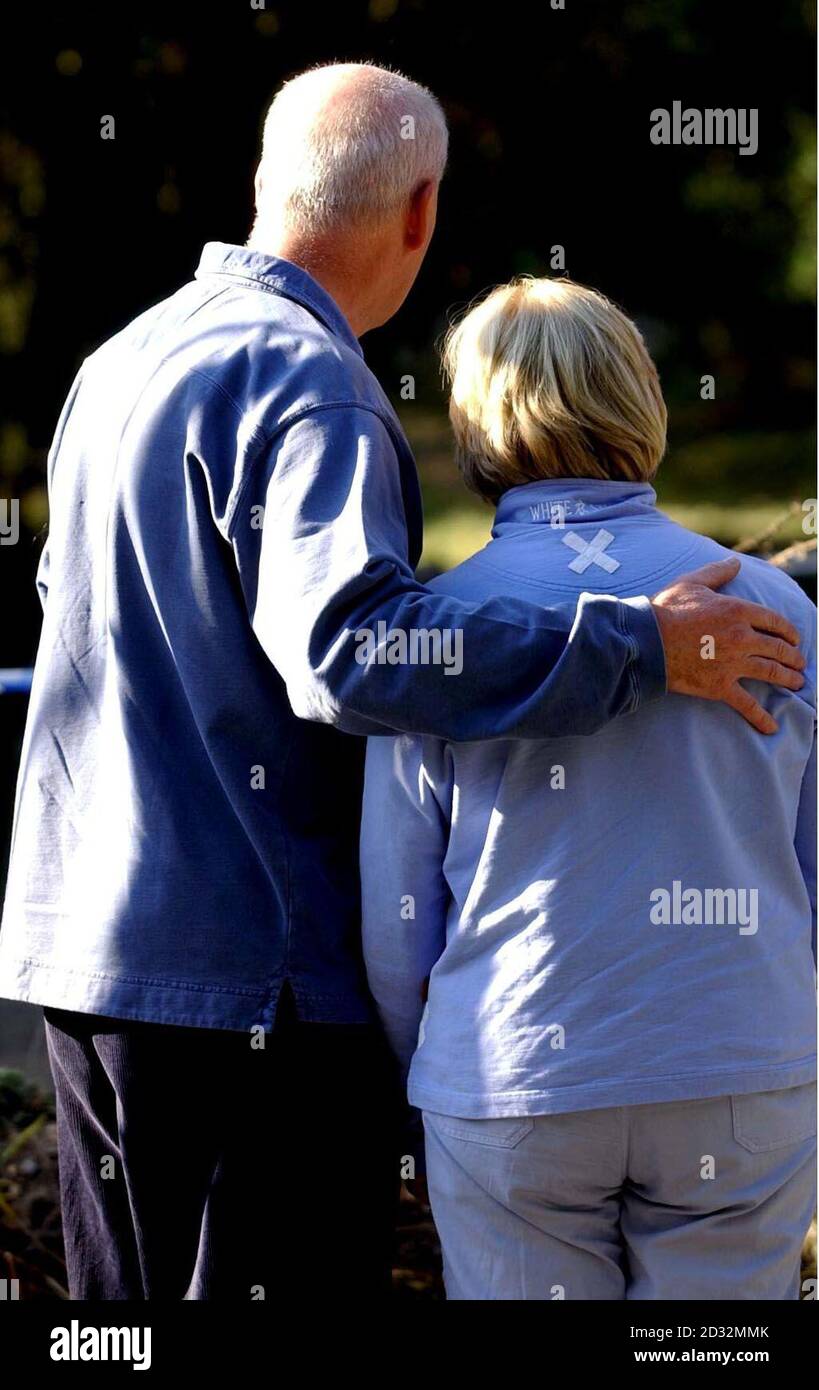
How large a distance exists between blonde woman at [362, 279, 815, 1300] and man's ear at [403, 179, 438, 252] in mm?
227

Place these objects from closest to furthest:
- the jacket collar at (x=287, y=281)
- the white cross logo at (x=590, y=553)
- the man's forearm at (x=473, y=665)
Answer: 1. the man's forearm at (x=473, y=665)
2. the white cross logo at (x=590, y=553)
3. the jacket collar at (x=287, y=281)

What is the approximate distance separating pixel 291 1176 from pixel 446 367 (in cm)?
96

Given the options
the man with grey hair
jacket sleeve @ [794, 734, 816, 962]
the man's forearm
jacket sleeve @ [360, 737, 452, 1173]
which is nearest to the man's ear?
the man with grey hair

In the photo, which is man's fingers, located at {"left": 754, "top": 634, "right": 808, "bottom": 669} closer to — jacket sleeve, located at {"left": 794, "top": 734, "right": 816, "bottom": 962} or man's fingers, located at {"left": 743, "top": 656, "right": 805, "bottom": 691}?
man's fingers, located at {"left": 743, "top": 656, "right": 805, "bottom": 691}

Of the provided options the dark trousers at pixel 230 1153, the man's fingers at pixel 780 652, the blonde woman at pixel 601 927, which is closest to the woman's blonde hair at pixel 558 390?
→ the blonde woman at pixel 601 927

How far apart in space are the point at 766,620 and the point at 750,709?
98 mm

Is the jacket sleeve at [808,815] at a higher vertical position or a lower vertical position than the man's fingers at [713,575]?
lower

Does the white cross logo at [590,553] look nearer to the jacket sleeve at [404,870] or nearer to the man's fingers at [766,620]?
the man's fingers at [766,620]

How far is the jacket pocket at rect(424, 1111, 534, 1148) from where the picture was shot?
1.60 m

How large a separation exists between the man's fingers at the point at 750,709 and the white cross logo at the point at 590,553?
18cm

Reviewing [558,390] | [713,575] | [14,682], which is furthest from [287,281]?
[14,682]

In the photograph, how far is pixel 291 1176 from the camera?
70.4 inches

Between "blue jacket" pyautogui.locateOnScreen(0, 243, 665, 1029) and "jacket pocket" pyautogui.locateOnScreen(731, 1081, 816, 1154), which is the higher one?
"blue jacket" pyautogui.locateOnScreen(0, 243, 665, 1029)

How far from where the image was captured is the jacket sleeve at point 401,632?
1.56 metres
